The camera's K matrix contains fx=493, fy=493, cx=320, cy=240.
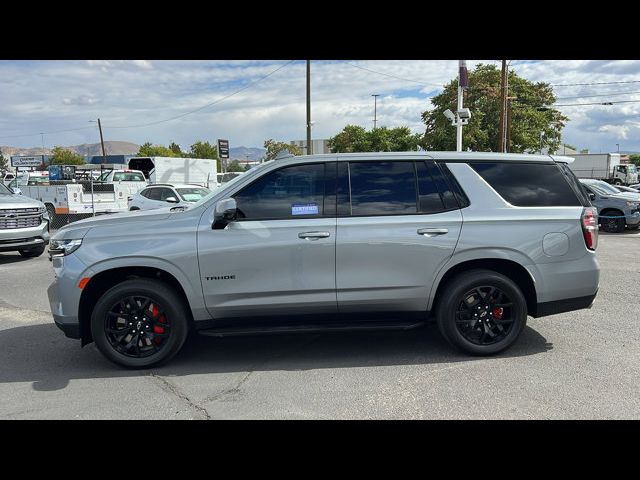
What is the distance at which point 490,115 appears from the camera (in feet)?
126

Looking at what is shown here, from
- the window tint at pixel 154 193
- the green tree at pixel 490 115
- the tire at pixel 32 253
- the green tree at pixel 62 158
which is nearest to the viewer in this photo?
the tire at pixel 32 253

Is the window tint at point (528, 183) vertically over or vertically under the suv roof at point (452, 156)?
under

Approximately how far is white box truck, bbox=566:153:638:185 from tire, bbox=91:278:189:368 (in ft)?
181

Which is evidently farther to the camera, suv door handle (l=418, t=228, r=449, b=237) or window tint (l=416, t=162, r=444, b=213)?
window tint (l=416, t=162, r=444, b=213)

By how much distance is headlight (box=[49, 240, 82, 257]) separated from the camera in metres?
4.41

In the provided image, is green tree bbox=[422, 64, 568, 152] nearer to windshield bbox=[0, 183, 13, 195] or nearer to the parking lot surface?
windshield bbox=[0, 183, 13, 195]

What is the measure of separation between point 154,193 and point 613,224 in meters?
14.8

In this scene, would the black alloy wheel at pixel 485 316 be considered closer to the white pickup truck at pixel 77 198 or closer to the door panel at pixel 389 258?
the door panel at pixel 389 258

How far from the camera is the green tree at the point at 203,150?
8206 cm

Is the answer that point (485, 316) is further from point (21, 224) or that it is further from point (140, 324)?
point (21, 224)

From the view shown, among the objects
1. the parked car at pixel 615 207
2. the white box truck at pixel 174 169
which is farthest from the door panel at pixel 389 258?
the white box truck at pixel 174 169

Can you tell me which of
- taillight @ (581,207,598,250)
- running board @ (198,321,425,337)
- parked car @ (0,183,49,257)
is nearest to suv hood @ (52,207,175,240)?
running board @ (198,321,425,337)

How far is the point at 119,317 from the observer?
446 centimetres

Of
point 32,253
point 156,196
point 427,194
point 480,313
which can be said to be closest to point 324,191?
point 427,194
